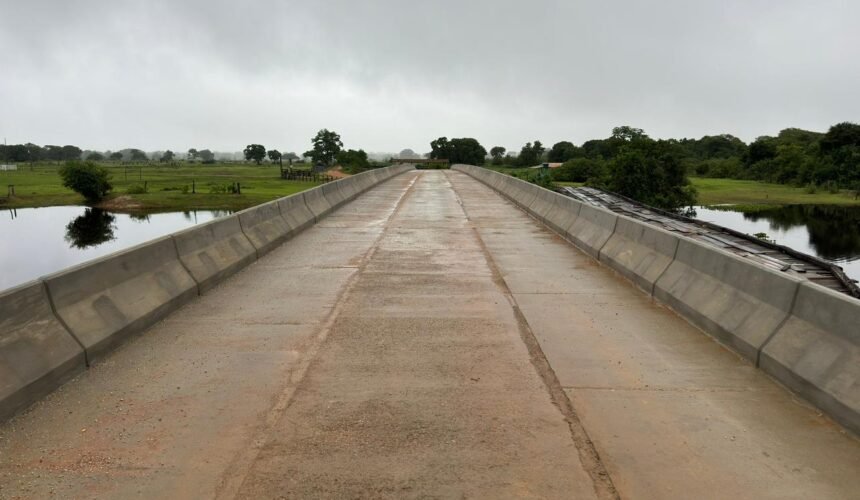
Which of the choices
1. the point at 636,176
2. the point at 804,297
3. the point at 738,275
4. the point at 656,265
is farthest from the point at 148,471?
the point at 636,176

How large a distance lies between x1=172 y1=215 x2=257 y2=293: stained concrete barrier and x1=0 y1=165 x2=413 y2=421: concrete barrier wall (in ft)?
0.05

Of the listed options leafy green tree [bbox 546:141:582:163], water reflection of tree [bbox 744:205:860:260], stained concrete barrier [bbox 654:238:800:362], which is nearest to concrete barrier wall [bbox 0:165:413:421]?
stained concrete barrier [bbox 654:238:800:362]

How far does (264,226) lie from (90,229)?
163ft

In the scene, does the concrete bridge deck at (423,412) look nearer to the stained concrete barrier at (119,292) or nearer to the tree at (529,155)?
the stained concrete barrier at (119,292)

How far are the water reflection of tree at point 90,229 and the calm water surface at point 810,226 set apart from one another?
2233 inches

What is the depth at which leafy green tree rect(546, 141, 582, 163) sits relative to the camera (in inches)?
6781

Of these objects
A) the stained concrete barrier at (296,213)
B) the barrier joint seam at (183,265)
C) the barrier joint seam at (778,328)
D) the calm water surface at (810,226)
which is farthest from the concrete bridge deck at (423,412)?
the calm water surface at (810,226)

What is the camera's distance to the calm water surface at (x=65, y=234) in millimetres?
38744

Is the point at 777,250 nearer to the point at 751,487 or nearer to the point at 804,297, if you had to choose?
the point at 804,297

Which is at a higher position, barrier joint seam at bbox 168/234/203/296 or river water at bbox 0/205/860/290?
barrier joint seam at bbox 168/234/203/296

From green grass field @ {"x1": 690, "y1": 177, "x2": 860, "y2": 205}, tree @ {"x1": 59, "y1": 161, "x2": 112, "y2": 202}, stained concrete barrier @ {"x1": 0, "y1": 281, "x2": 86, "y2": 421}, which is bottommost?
green grass field @ {"x1": 690, "y1": 177, "x2": 860, "y2": 205}

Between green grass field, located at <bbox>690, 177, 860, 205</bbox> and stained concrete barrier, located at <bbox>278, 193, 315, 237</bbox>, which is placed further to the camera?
green grass field, located at <bbox>690, 177, 860, 205</bbox>

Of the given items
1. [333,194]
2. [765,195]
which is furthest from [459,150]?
[333,194]

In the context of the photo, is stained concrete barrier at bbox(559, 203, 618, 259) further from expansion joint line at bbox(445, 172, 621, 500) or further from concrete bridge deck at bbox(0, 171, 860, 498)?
expansion joint line at bbox(445, 172, 621, 500)
